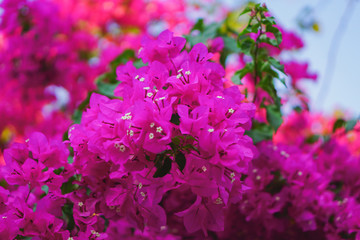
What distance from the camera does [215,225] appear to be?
2.67 ft

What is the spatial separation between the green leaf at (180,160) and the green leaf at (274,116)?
1.72ft

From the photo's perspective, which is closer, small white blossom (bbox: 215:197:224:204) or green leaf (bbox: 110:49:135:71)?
small white blossom (bbox: 215:197:224:204)

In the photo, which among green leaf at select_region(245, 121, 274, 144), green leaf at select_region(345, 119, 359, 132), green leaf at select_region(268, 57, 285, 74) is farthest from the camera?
green leaf at select_region(345, 119, 359, 132)

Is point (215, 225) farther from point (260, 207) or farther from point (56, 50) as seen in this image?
point (56, 50)

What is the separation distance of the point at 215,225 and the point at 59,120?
80.3 inches

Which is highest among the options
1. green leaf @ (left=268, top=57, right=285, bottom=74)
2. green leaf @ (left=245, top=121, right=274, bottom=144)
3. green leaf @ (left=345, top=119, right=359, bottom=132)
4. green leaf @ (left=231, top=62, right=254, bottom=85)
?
green leaf @ (left=268, top=57, right=285, bottom=74)

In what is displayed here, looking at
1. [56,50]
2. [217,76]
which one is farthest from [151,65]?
[56,50]

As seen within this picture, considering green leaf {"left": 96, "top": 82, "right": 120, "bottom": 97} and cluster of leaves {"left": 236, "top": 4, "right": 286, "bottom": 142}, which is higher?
cluster of leaves {"left": 236, "top": 4, "right": 286, "bottom": 142}

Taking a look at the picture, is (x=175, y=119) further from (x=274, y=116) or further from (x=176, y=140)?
(x=274, y=116)

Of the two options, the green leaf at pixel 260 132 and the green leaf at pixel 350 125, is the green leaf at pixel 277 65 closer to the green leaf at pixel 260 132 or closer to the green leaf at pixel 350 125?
the green leaf at pixel 260 132

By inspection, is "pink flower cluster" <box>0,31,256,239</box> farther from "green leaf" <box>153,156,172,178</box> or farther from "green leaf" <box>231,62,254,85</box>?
"green leaf" <box>231,62,254,85</box>

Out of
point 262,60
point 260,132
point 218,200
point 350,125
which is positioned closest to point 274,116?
point 260,132

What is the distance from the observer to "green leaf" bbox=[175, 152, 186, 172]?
0.78 m

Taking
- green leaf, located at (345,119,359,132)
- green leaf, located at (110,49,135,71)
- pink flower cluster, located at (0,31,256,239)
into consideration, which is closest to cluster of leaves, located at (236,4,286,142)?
pink flower cluster, located at (0,31,256,239)
